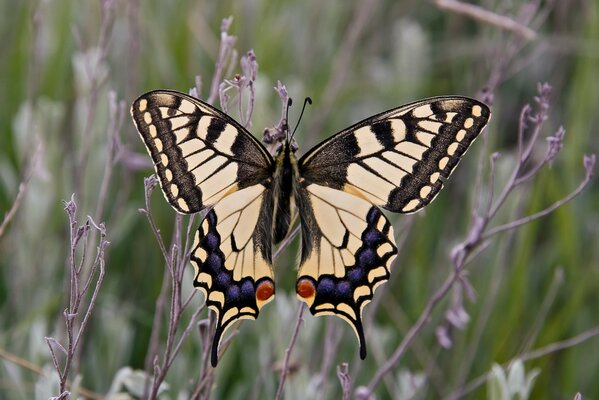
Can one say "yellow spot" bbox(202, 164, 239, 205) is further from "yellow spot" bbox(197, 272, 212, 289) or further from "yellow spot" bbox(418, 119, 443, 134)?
"yellow spot" bbox(418, 119, 443, 134)

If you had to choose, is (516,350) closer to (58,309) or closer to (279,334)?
(279,334)

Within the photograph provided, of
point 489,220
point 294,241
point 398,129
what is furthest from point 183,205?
point 294,241

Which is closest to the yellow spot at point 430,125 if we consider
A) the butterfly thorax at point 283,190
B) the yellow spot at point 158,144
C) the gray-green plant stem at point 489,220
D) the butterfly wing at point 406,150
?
the butterfly wing at point 406,150

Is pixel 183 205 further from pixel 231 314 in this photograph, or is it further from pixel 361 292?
pixel 361 292

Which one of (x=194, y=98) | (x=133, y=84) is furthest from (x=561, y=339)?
(x=194, y=98)

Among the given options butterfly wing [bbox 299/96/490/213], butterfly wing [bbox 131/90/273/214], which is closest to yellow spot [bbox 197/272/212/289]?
butterfly wing [bbox 131/90/273/214]

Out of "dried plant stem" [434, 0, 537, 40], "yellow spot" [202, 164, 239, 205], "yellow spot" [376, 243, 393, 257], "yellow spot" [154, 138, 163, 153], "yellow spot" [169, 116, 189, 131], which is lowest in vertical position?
"yellow spot" [376, 243, 393, 257]

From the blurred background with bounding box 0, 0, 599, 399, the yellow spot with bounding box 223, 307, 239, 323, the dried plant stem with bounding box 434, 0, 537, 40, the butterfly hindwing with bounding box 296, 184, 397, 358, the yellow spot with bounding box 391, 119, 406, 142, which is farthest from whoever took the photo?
the blurred background with bounding box 0, 0, 599, 399
